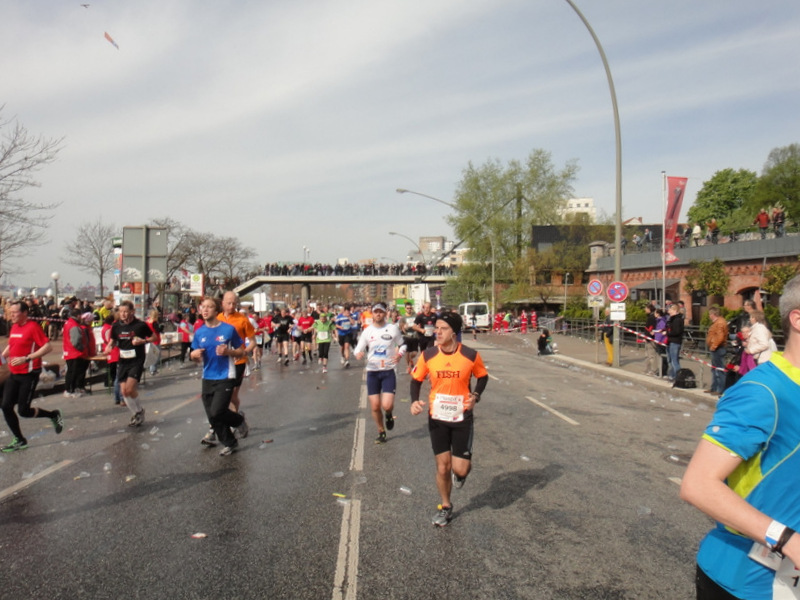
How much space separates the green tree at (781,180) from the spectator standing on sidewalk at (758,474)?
65.2 metres

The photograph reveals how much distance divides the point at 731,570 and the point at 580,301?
1819 inches

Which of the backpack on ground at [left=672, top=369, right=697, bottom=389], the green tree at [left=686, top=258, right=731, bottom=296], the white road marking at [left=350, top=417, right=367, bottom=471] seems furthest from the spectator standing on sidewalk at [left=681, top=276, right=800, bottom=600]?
the green tree at [left=686, top=258, right=731, bottom=296]

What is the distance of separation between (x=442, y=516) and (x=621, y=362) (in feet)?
56.0

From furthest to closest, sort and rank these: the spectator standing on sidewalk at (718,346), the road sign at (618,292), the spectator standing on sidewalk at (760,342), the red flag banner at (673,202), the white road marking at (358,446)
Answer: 1. the red flag banner at (673,202)
2. the road sign at (618,292)
3. the spectator standing on sidewalk at (718,346)
4. the spectator standing on sidewalk at (760,342)
5. the white road marking at (358,446)

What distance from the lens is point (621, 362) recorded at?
2058cm

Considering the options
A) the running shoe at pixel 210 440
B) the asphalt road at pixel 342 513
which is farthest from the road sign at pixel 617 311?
the running shoe at pixel 210 440

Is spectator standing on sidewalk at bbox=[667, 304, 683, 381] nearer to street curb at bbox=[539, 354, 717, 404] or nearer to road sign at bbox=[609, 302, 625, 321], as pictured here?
→ street curb at bbox=[539, 354, 717, 404]

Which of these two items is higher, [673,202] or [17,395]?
[673,202]

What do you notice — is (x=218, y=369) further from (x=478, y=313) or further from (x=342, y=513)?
(x=478, y=313)

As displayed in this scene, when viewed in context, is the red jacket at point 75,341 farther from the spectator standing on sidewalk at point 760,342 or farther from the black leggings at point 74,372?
the spectator standing on sidewalk at point 760,342

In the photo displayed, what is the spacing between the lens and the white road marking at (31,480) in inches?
236

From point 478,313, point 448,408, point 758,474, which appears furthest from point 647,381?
point 478,313

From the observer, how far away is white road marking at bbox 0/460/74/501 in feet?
19.7

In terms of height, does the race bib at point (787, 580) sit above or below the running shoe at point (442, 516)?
above
